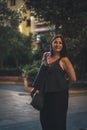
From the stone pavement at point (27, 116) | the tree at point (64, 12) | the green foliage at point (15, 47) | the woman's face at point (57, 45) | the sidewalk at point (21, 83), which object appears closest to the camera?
the woman's face at point (57, 45)

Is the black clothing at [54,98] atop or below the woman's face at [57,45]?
below

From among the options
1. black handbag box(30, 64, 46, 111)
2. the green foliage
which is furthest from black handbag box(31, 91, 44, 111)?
the green foliage

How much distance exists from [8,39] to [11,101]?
1481 centimetres

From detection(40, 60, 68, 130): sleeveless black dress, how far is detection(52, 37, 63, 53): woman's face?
0.79 feet

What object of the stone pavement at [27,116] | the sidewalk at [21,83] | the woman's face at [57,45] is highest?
the woman's face at [57,45]

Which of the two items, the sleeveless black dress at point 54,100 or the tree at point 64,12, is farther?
the tree at point 64,12

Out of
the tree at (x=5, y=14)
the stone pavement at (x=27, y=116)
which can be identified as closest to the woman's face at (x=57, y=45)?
the stone pavement at (x=27, y=116)

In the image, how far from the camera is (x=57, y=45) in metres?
6.38

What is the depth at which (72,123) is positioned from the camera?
407 inches

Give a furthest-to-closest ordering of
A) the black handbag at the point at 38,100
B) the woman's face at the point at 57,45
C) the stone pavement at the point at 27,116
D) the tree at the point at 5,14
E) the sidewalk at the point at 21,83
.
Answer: the tree at the point at 5,14
the sidewalk at the point at 21,83
the stone pavement at the point at 27,116
the woman's face at the point at 57,45
the black handbag at the point at 38,100

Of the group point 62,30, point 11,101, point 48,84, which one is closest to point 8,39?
point 62,30

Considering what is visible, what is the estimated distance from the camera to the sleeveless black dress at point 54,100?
245 inches

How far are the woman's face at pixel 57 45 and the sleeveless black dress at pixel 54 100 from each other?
0.24 meters

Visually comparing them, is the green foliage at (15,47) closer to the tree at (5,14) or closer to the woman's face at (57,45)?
the tree at (5,14)
